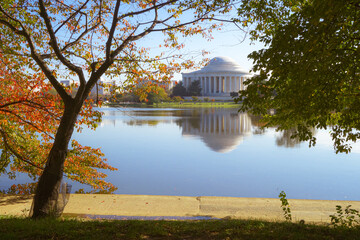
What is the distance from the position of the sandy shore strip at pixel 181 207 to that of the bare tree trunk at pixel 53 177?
124 cm

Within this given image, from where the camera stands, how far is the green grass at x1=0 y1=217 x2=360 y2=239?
529 centimetres

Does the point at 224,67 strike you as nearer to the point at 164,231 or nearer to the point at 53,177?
the point at 53,177

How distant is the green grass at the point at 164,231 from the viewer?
5.29 metres

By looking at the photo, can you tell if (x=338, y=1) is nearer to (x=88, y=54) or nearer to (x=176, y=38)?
(x=176, y=38)

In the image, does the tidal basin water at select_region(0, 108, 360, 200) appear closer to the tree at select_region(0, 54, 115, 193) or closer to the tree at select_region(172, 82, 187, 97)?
the tree at select_region(0, 54, 115, 193)

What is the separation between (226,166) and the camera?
15.8 meters

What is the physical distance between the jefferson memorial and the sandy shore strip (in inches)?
4271

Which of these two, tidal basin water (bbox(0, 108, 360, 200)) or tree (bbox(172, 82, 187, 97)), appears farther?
tree (bbox(172, 82, 187, 97))

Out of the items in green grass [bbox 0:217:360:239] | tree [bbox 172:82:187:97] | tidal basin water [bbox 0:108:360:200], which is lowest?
tidal basin water [bbox 0:108:360:200]

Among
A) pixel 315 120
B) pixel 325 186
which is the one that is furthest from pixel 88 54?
pixel 325 186

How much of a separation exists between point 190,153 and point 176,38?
10529 mm

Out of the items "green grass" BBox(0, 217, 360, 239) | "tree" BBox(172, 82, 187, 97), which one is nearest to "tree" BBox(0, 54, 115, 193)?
"green grass" BBox(0, 217, 360, 239)

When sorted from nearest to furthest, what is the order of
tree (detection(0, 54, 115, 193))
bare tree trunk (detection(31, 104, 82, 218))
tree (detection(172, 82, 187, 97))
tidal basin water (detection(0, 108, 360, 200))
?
bare tree trunk (detection(31, 104, 82, 218)), tree (detection(0, 54, 115, 193)), tidal basin water (detection(0, 108, 360, 200)), tree (detection(172, 82, 187, 97))

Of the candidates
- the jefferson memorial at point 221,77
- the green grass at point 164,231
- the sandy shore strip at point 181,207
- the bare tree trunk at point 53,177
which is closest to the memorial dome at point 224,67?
the jefferson memorial at point 221,77
